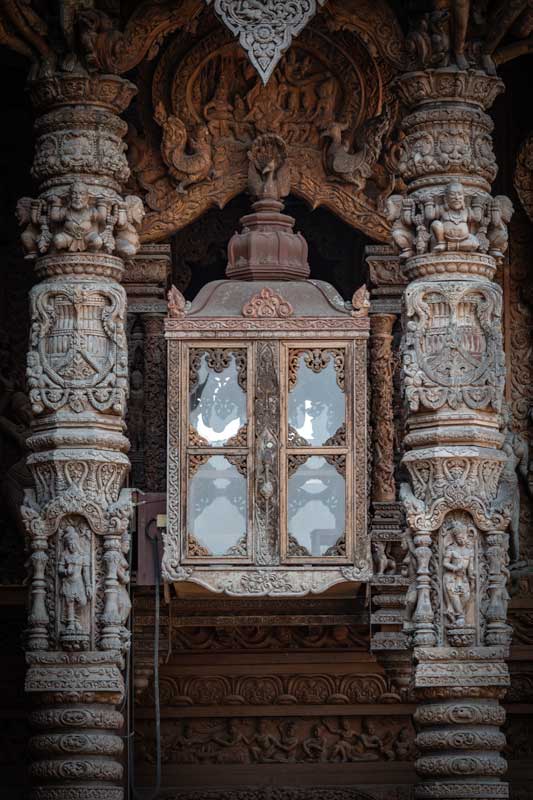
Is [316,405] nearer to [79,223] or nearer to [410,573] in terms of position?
[410,573]

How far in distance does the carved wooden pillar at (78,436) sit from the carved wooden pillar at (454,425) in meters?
1.55

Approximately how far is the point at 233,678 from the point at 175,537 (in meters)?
1.44

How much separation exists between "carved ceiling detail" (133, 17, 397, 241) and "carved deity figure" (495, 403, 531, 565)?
1.39 metres

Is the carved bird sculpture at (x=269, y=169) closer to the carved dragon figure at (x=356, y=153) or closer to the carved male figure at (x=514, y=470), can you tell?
the carved dragon figure at (x=356, y=153)

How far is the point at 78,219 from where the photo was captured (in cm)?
1446

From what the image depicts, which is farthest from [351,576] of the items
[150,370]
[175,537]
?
[150,370]

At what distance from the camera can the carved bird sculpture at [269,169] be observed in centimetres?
1541

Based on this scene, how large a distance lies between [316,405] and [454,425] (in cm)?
79

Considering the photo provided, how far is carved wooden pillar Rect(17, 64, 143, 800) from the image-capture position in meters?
14.1

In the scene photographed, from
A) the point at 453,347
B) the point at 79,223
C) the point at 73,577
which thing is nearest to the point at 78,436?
the point at 73,577

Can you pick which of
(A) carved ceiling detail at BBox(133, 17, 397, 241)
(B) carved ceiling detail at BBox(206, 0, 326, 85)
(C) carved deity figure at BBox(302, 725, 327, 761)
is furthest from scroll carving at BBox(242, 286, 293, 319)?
(C) carved deity figure at BBox(302, 725, 327, 761)

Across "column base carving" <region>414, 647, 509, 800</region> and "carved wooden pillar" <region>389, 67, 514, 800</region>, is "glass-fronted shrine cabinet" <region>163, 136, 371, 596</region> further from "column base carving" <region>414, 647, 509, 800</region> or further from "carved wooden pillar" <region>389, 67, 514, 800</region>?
"column base carving" <region>414, 647, 509, 800</region>

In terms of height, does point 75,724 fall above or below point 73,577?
below

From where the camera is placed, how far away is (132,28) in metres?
14.8
